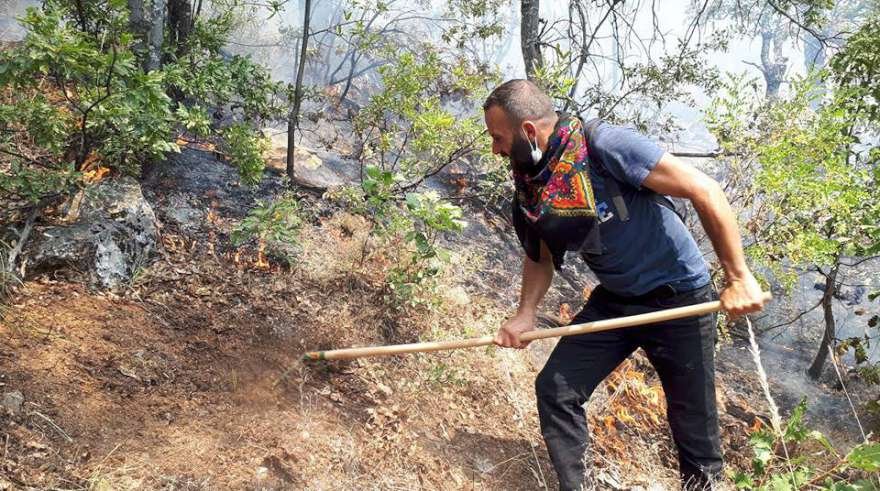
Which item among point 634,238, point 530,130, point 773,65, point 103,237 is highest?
point 773,65

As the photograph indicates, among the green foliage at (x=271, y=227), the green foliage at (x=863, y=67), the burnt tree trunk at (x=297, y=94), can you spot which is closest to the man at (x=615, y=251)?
the green foliage at (x=271, y=227)

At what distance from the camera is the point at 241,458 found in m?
2.47

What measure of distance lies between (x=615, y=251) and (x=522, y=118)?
71 cm

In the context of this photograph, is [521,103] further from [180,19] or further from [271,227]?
[180,19]

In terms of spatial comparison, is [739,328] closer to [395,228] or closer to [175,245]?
[395,228]

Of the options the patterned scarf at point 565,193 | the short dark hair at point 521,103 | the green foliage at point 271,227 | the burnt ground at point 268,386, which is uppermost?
the short dark hair at point 521,103

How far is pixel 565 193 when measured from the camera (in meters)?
2.42

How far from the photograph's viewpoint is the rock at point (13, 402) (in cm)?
222

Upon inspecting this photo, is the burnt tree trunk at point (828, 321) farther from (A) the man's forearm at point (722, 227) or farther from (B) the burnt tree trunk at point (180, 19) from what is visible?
(B) the burnt tree trunk at point (180, 19)

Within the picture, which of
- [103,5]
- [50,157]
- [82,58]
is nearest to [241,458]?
[82,58]

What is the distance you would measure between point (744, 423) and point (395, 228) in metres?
2.98

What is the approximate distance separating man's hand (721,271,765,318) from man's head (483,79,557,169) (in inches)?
36.9

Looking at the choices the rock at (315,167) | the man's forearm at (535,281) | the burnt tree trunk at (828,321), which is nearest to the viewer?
the man's forearm at (535,281)

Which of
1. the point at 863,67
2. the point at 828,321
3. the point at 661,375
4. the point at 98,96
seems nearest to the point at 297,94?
the point at 98,96
